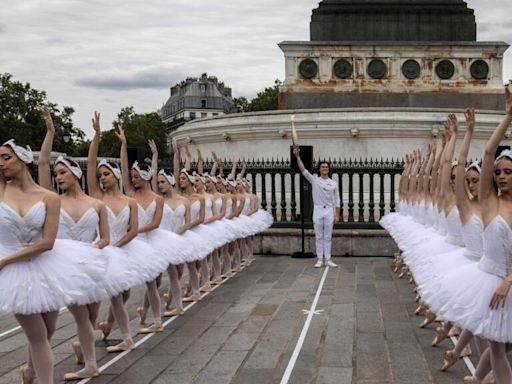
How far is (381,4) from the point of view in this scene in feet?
99.2

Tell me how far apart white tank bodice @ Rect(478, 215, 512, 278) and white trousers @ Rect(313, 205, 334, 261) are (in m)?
9.99

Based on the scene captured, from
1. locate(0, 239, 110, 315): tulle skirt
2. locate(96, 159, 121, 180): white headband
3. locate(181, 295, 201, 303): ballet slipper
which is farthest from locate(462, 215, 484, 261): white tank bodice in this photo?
locate(181, 295, 201, 303): ballet slipper

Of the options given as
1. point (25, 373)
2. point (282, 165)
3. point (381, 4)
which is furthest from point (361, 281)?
point (381, 4)

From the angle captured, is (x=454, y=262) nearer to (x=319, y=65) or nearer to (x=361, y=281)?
(x=361, y=281)

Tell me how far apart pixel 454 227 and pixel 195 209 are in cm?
520

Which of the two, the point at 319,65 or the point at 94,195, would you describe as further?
the point at 319,65

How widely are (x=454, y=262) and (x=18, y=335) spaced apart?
5.79 metres

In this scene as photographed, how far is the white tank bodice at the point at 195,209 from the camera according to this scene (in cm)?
1168

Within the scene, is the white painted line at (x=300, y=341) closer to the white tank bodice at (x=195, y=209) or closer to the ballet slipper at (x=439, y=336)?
the ballet slipper at (x=439, y=336)

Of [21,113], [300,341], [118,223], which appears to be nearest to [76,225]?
[118,223]

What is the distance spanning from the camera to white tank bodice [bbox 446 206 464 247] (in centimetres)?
759

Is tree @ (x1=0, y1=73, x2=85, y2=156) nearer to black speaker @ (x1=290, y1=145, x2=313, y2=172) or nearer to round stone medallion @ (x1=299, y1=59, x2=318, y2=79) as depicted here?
round stone medallion @ (x1=299, y1=59, x2=318, y2=79)

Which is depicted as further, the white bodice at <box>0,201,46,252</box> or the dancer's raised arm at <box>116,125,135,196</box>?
the dancer's raised arm at <box>116,125,135,196</box>

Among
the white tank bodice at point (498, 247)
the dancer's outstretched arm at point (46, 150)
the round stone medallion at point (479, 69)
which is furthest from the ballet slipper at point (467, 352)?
the round stone medallion at point (479, 69)
